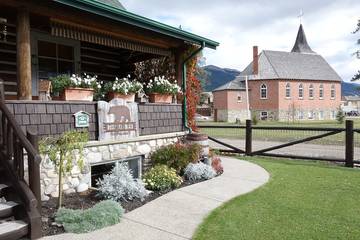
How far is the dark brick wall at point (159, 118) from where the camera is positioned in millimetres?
8117

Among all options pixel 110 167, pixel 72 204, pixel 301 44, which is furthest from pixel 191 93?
pixel 301 44

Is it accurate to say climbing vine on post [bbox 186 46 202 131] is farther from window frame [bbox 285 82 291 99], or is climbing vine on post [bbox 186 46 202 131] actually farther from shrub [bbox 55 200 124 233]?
window frame [bbox 285 82 291 99]

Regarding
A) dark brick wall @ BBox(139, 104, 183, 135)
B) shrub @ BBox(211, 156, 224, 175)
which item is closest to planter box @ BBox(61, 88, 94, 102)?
dark brick wall @ BBox(139, 104, 183, 135)

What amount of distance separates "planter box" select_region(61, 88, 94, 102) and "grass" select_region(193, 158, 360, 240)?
3.39 meters

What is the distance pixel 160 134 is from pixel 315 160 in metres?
5.18

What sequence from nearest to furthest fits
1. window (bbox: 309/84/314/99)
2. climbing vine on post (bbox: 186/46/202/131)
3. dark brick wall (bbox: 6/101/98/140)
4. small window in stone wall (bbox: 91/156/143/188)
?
dark brick wall (bbox: 6/101/98/140) < small window in stone wall (bbox: 91/156/143/188) < climbing vine on post (bbox: 186/46/202/131) < window (bbox: 309/84/314/99)

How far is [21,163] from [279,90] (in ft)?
163

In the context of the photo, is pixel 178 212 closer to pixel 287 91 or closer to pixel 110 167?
pixel 110 167

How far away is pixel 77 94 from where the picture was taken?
6730 mm

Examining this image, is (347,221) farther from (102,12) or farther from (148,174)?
(102,12)

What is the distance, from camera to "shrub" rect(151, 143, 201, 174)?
7.94 metres

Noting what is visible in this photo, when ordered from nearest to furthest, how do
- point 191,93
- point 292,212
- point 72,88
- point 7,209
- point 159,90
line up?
point 7,209, point 292,212, point 72,88, point 159,90, point 191,93

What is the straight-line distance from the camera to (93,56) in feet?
34.3

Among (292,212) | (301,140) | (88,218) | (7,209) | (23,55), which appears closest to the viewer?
(7,209)
